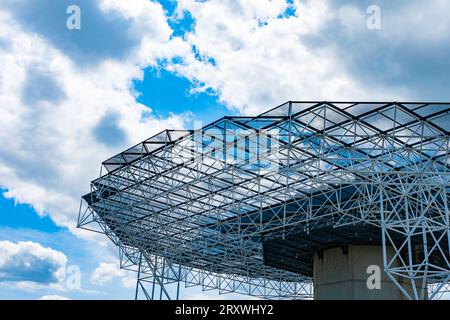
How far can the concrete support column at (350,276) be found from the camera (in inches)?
1383

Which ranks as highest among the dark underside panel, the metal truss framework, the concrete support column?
the metal truss framework

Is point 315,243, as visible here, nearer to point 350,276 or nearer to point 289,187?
point 350,276

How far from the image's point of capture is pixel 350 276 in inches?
1414

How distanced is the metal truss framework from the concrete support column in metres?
1.11

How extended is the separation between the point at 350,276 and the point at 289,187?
9401 mm

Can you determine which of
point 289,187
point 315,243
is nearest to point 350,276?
point 315,243

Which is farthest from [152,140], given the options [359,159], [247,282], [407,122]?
[247,282]

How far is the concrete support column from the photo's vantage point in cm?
3512

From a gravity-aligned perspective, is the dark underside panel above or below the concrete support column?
above

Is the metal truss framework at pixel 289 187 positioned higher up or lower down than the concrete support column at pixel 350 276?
higher up

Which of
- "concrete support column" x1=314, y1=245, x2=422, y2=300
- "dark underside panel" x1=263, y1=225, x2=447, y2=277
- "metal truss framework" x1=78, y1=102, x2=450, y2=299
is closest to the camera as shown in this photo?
"metal truss framework" x1=78, y1=102, x2=450, y2=299

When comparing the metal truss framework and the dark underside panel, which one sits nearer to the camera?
the metal truss framework

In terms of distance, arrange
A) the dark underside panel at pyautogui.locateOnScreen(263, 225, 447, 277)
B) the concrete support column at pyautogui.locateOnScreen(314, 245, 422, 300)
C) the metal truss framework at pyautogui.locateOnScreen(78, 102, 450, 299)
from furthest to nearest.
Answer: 1. the concrete support column at pyautogui.locateOnScreen(314, 245, 422, 300)
2. the dark underside panel at pyautogui.locateOnScreen(263, 225, 447, 277)
3. the metal truss framework at pyautogui.locateOnScreen(78, 102, 450, 299)

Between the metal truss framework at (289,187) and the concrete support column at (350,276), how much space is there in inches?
43.8
